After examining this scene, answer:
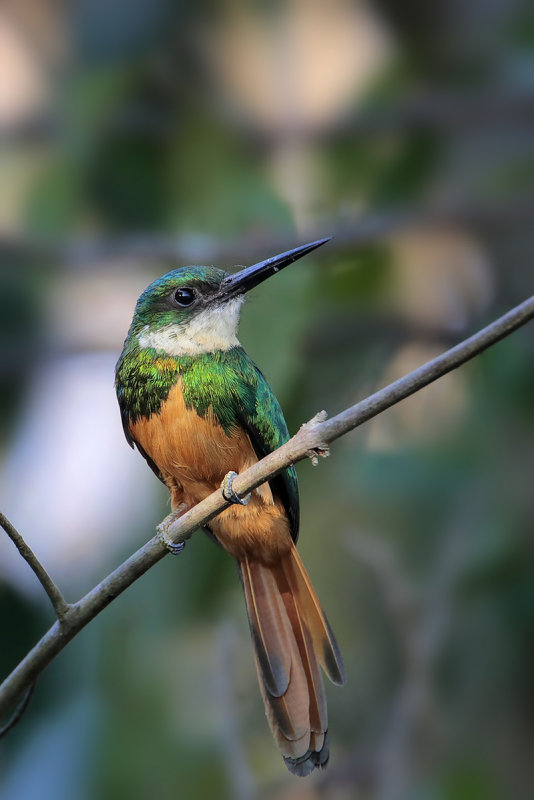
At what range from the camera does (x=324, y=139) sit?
3652mm

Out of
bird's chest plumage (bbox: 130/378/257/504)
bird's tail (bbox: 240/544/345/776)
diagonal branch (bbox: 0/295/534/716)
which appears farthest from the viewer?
bird's chest plumage (bbox: 130/378/257/504)

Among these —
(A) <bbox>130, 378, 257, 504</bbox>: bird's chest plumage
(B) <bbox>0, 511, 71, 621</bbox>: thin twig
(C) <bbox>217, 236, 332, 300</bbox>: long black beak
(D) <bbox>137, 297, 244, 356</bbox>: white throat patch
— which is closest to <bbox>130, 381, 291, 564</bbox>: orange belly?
(A) <bbox>130, 378, 257, 504</bbox>: bird's chest plumage

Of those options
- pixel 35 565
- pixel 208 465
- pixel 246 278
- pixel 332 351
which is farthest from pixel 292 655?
pixel 332 351

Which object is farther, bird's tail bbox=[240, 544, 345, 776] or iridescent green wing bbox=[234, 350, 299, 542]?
iridescent green wing bbox=[234, 350, 299, 542]

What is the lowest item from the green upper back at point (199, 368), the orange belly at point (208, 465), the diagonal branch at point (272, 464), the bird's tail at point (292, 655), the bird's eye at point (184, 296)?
the bird's tail at point (292, 655)

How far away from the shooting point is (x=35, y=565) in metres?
1.51

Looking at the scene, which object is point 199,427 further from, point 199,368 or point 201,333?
point 201,333

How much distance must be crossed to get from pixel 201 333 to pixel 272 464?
0.78 metres

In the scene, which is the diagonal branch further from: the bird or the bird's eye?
the bird's eye

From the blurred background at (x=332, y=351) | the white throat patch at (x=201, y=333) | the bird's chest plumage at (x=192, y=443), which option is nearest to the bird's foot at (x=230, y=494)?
the bird's chest plumage at (x=192, y=443)

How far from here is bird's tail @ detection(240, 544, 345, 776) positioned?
1650 mm

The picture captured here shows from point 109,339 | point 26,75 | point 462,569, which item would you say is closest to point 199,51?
point 26,75

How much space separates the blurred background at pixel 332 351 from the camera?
11.1ft

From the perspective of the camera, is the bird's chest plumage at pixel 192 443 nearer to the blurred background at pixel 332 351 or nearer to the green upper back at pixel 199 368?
the green upper back at pixel 199 368
